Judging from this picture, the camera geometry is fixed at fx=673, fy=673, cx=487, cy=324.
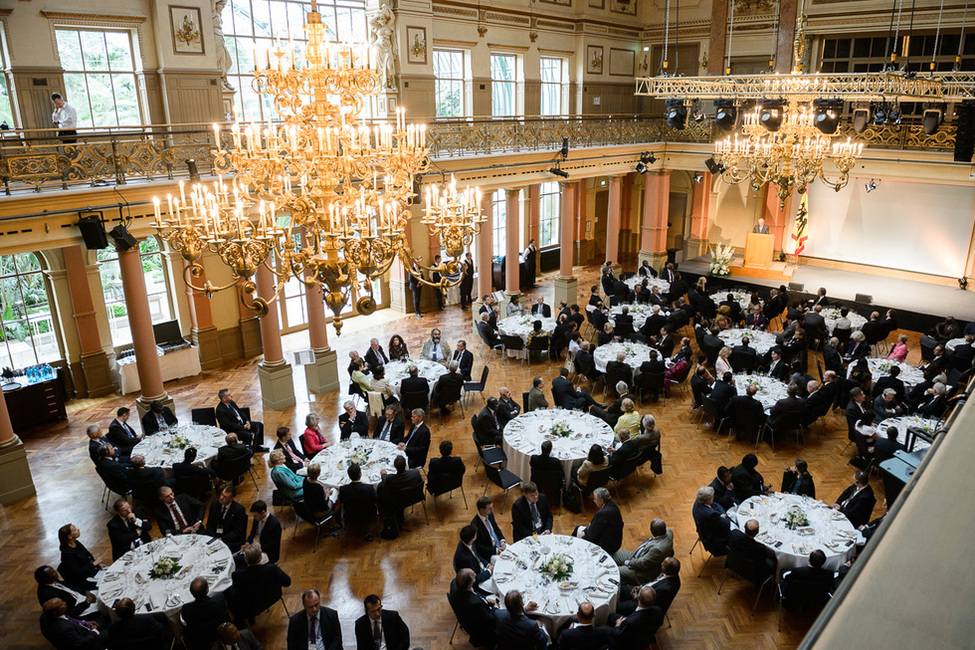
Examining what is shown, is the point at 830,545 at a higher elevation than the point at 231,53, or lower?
lower

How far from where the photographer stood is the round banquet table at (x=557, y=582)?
5734 mm

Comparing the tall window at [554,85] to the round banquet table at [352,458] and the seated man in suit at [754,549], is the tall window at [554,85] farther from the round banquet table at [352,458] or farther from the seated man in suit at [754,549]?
the seated man in suit at [754,549]

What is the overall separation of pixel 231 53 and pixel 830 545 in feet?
40.4

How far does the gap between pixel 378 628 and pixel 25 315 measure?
32.1ft

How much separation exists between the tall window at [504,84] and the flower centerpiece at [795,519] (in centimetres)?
1296

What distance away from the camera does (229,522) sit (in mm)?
6961

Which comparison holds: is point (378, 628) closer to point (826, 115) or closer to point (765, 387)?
point (765, 387)

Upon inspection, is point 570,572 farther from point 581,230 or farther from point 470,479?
point 581,230

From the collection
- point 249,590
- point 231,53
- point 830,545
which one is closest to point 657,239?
point 231,53

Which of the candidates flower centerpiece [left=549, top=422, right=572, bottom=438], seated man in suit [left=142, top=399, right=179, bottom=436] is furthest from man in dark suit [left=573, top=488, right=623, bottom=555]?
seated man in suit [left=142, top=399, right=179, bottom=436]

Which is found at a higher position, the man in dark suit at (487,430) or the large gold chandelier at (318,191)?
the large gold chandelier at (318,191)

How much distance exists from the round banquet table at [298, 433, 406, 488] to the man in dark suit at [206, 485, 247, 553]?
1.01m

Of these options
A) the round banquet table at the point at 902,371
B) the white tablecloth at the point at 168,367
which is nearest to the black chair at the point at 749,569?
the round banquet table at the point at 902,371

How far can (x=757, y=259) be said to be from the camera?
1803cm
